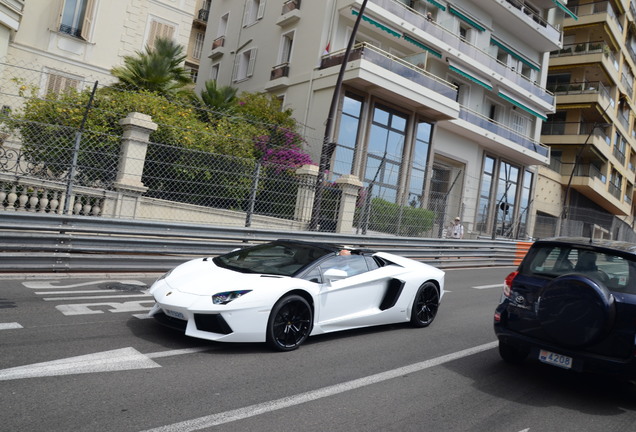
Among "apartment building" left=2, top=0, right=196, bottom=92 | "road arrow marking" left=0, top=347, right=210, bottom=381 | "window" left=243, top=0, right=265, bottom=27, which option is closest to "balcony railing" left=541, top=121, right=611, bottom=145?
"window" left=243, top=0, right=265, bottom=27

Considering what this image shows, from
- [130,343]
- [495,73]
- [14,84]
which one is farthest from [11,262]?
[495,73]

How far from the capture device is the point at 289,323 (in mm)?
5695

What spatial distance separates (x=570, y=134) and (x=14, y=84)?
112 feet

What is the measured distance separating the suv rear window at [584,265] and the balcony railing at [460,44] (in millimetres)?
17555

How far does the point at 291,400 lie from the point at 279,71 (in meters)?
21.2

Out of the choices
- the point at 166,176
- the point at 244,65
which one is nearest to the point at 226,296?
the point at 166,176

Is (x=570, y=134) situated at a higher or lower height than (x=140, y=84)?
higher

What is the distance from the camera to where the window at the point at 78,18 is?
19531mm

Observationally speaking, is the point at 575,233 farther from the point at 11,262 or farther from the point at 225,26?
the point at 11,262

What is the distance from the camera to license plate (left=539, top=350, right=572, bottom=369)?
4.94 meters

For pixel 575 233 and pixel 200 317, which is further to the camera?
pixel 575 233

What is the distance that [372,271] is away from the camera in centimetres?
683

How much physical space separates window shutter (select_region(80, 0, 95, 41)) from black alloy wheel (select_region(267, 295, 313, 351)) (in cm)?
1805

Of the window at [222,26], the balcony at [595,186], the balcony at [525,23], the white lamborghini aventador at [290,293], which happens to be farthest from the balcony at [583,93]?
the white lamborghini aventador at [290,293]
